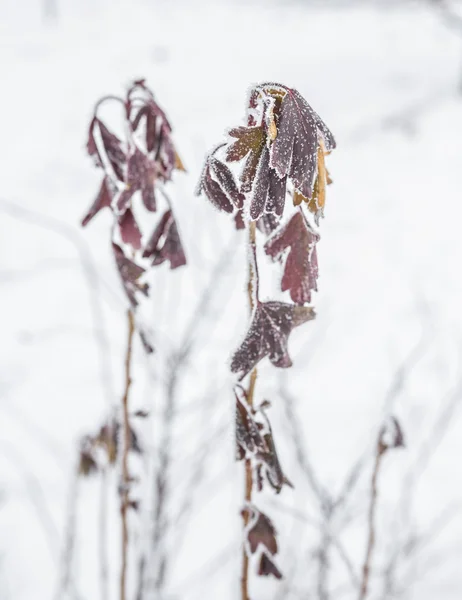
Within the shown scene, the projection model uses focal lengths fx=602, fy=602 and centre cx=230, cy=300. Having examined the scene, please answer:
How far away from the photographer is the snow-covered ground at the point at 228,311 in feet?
6.42

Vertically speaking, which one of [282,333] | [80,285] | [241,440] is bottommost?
[241,440]

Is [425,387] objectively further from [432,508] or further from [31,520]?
[31,520]

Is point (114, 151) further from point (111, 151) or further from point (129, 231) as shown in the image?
point (129, 231)

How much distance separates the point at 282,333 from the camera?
0.62 m

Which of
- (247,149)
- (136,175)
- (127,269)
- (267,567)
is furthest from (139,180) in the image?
(267,567)

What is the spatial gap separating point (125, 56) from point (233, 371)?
7.63 meters

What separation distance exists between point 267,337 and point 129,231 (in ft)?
0.84

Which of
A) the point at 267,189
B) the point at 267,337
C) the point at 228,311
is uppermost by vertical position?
the point at 228,311

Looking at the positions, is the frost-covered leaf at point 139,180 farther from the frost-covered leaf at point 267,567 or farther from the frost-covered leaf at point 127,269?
the frost-covered leaf at point 267,567

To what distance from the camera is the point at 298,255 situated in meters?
0.60

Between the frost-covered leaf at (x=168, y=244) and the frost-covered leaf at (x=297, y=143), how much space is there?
0.93 ft

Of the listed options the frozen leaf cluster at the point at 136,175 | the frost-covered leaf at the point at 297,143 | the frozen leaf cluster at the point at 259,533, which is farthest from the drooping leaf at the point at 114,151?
the frozen leaf cluster at the point at 259,533

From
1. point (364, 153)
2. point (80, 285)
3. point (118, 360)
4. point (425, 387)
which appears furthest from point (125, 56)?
point (425, 387)

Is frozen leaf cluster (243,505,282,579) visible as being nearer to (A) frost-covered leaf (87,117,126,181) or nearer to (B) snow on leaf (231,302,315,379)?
(B) snow on leaf (231,302,315,379)
